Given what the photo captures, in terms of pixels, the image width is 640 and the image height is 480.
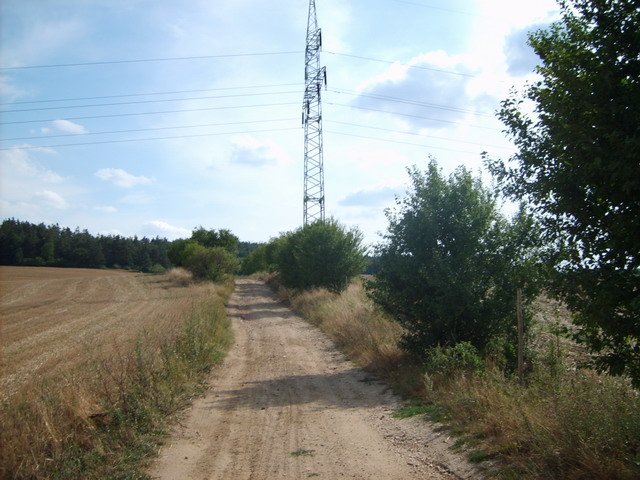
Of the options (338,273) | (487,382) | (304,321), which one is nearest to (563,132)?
(487,382)

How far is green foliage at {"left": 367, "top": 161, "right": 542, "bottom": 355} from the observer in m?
11.2

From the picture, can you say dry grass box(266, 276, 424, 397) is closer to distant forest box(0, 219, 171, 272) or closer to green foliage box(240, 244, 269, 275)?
green foliage box(240, 244, 269, 275)

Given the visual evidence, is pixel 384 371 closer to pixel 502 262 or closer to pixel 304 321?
pixel 502 262

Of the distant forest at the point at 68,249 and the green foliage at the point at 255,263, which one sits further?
the green foliage at the point at 255,263

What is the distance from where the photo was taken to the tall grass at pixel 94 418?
5.91 m

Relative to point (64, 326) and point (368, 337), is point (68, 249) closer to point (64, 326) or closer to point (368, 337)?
point (64, 326)

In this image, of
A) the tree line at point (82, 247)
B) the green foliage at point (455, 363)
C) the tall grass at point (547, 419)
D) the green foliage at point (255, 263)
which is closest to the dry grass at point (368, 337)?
the green foliage at point (455, 363)

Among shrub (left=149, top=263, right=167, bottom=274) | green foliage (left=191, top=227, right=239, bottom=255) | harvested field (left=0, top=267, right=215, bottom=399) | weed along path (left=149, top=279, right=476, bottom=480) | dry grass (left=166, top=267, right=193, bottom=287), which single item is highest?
green foliage (left=191, top=227, right=239, bottom=255)

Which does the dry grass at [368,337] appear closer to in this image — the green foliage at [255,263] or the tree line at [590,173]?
the tree line at [590,173]

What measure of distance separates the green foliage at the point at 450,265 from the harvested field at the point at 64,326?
20.4 feet

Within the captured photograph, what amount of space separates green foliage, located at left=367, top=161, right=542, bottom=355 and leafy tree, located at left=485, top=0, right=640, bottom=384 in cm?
584

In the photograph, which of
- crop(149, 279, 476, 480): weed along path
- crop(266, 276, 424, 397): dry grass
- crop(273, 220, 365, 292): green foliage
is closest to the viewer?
crop(149, 279, 476, 480): weed along path

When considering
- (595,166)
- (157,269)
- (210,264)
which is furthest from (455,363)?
(157,269)

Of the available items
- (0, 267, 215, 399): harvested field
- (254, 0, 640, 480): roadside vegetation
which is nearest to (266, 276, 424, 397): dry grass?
(254, 0, 640, 480): roadside vegetation
